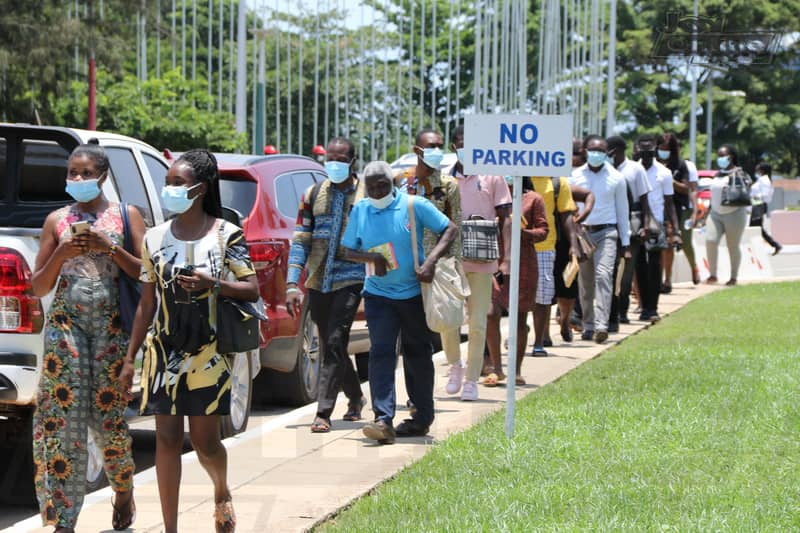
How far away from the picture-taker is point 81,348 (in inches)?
246

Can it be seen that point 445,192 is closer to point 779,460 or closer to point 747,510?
point 779,460

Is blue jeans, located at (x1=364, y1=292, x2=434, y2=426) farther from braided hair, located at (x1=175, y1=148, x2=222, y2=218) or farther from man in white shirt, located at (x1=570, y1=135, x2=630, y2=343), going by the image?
man in white shirt, located at (x1=570, y1=135, x2=630, y2=343)

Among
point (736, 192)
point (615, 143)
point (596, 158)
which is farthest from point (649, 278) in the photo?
point (736, 192)

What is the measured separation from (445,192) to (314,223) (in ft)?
3.17

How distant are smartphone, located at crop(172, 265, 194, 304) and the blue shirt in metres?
2.86

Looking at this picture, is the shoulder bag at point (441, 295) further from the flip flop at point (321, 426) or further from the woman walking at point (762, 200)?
the woman walking at point (762, 200)

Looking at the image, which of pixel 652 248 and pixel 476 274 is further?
pixel 652 248

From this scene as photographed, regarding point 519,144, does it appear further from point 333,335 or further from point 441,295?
point 333,335

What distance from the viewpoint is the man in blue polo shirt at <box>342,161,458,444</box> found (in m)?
8.59

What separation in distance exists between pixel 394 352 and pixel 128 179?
1889mm

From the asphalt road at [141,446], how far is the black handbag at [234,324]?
148cm

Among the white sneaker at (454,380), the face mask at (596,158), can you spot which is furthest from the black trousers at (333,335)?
the face mask at (596,158)

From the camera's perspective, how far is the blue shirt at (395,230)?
8648 millimetres

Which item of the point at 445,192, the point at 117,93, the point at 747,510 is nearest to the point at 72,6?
the point at 117,93
